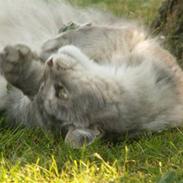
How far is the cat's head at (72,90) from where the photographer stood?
15.0ft

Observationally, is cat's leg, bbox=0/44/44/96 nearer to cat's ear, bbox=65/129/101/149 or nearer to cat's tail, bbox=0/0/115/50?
cat's ear, bbox=65/129/101/149

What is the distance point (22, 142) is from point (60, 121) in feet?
1.07

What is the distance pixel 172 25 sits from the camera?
6059mm

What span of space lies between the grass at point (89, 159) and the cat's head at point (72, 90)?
22cm

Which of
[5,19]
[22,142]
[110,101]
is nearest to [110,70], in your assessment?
[110,101]

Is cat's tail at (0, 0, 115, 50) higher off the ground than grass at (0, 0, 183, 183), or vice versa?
cat's tail at (0, 0, 115, 50)

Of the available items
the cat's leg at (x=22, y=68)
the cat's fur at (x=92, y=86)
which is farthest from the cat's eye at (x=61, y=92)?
the cat's leg at (x=22, y=68)

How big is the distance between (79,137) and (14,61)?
764mm

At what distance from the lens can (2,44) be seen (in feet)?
18.0

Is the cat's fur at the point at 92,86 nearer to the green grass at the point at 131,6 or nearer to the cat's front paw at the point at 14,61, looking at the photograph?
the cat's front paw at the point at 14,61

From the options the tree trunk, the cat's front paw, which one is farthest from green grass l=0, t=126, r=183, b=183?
the tree trunk

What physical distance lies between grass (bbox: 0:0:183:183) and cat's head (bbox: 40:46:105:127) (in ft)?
0.71

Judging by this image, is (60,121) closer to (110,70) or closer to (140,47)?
(110,70)

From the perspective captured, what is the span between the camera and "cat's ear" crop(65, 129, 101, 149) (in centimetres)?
450
